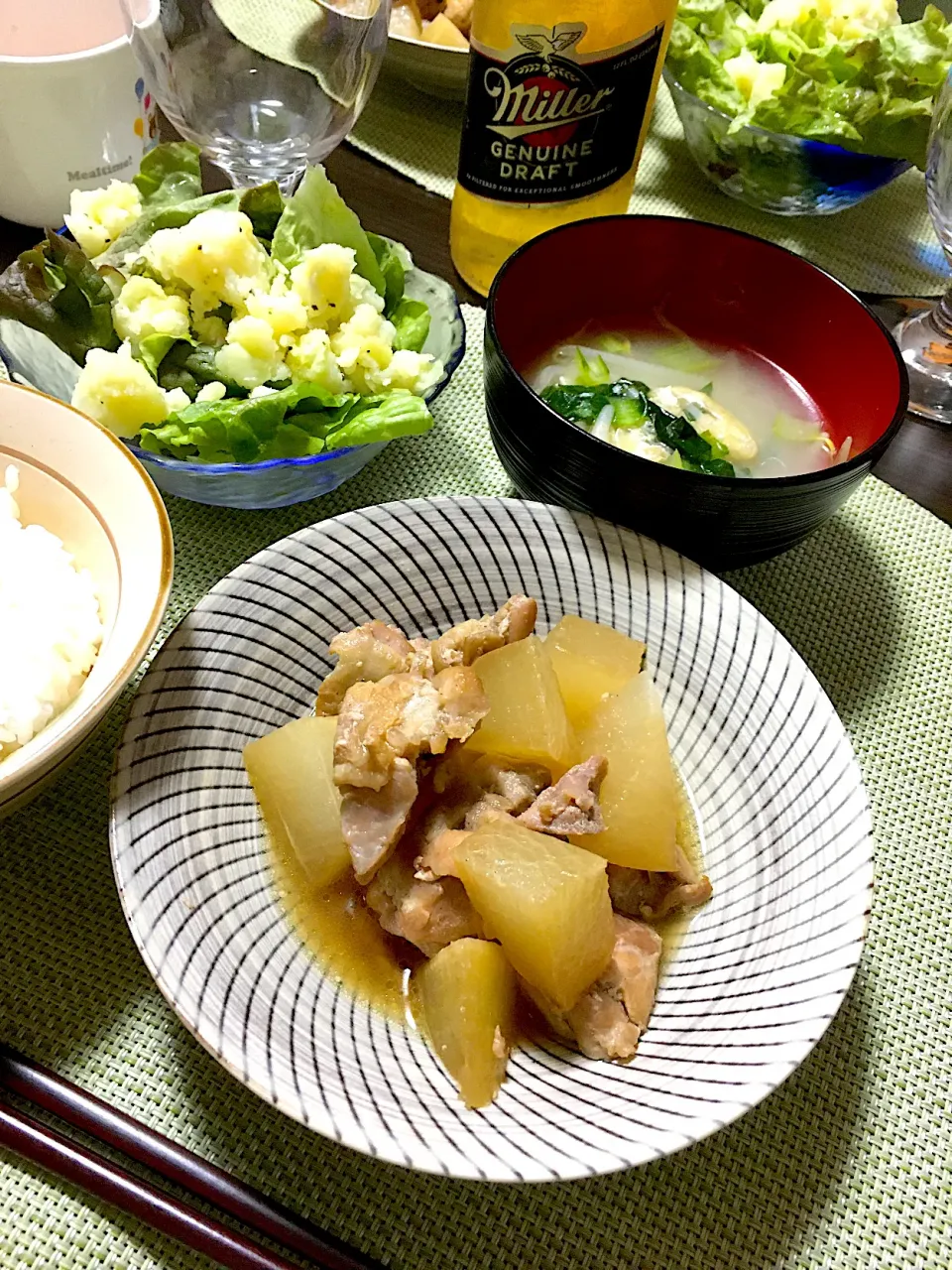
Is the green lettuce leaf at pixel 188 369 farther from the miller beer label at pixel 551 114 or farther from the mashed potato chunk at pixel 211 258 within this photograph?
the miller beer label at pixel 551 114

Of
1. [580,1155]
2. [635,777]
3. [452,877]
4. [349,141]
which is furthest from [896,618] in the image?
[349,141]

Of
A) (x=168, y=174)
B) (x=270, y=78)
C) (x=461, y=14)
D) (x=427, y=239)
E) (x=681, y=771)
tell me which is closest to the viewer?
(x=681, y=771)

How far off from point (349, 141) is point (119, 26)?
0.54 metres

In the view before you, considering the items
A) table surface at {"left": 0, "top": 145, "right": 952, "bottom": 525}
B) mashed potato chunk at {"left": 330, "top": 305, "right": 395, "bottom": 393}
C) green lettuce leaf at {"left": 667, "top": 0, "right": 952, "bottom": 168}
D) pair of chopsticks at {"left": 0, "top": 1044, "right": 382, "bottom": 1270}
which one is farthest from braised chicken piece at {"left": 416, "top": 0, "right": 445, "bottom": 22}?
pair of chopsticks at {"left": 0, "top": 1044, "right": 382, "bottom": 1270}

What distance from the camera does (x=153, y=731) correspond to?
97 centimetres

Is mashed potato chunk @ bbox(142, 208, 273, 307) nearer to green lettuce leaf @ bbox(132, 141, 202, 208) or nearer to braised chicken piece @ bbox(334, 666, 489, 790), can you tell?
green lettuce leaf @ bbox(132, 141, 202, 208)

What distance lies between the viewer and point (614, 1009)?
0.92m

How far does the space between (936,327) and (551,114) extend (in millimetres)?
888

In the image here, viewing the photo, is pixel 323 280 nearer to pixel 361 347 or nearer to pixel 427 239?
pixel 361 347

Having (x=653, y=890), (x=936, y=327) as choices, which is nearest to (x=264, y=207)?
(x=653, y=890)

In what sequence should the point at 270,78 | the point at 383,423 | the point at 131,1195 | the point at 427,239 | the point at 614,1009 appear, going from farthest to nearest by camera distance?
the point at 427,239 → the point at 270,78 → the point at 383,423 → the point at 614,1009 → the point at 131,1195

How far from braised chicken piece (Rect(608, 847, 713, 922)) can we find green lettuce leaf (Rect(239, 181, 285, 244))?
43.5 inches

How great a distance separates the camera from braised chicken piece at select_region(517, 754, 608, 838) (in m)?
0.96

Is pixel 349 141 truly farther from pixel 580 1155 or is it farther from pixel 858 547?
pixel 580 1155
